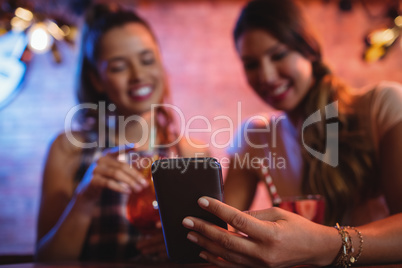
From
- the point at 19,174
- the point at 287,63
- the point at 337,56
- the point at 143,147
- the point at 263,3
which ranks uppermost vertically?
the point at 337,56

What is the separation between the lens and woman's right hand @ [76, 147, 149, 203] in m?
1.04

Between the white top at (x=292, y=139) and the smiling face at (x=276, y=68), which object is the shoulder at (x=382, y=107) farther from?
the smiling face at (x=276, y=68)

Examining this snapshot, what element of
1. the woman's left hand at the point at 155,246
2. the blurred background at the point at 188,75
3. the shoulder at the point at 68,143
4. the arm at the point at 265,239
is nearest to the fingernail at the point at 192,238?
the arm at the point at 265,239

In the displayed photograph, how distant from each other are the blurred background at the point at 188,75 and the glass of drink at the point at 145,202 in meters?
2.81

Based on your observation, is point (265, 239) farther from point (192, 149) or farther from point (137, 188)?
point (192, 149)

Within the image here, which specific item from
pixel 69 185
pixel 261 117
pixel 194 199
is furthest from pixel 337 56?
pixel 194 199

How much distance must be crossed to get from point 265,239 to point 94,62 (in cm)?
127

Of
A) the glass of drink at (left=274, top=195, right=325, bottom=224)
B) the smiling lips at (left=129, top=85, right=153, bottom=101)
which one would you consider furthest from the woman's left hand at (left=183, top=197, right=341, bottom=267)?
the smiling lips at (left=129, top=85, right=153, bottom=101)

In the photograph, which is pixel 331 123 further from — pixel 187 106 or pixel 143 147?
pixel 187 106

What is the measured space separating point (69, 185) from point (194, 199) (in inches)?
41.5

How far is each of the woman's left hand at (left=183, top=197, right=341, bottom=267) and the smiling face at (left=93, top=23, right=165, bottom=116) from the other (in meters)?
0.90

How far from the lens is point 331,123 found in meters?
1.53

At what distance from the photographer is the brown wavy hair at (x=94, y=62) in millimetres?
1637

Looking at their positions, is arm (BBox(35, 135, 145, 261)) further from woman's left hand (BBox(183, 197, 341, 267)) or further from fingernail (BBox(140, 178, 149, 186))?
woman's left hand (BBox(183, 197, 341, 267))
